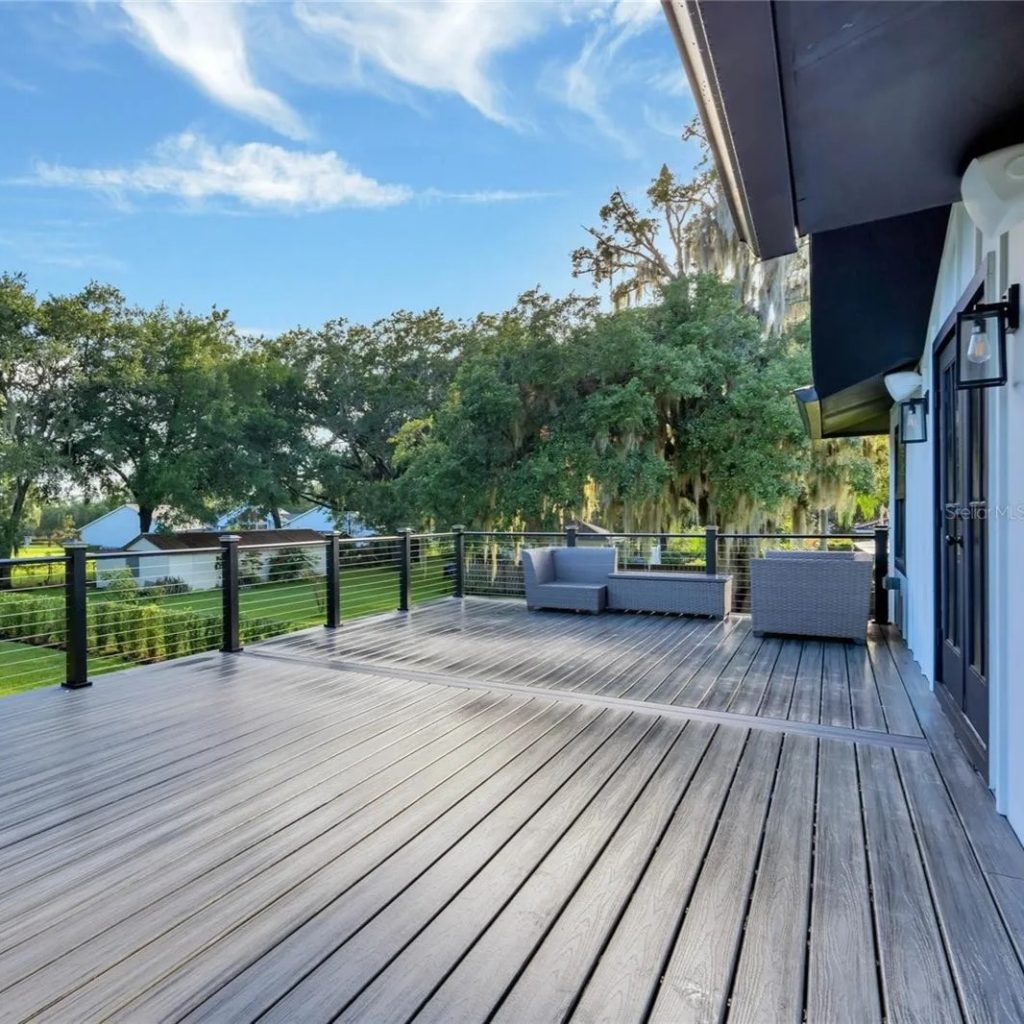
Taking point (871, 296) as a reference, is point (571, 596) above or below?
below

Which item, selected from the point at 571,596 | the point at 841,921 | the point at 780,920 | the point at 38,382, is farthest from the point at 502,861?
the point at 38,382

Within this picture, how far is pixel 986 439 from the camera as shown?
2.43 m

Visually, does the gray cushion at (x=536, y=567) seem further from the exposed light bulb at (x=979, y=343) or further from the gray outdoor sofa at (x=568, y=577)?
the exposed light bulb at (x=979, y=343)

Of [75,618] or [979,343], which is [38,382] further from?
[979,343]

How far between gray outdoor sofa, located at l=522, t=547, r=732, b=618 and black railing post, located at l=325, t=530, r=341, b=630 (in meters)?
1.95

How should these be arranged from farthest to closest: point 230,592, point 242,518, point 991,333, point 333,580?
point 242,518 < point 333,580 < point 230,592 < point 991,333

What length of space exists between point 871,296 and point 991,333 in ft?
6.21

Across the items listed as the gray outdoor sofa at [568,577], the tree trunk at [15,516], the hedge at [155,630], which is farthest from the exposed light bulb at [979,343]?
the tree trunk at [15,516]

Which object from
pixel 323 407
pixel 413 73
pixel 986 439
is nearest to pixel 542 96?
pixel 413 73

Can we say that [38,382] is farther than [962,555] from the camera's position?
Yes

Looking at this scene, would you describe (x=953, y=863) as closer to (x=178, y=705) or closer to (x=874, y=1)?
(x=874, y=1)

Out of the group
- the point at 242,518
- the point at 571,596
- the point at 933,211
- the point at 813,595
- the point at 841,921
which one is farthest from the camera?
the point at 242,518

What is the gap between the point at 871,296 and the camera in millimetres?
3730

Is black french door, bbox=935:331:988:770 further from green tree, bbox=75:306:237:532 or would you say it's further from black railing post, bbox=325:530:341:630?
green tree, bbox=75:306:237:532
